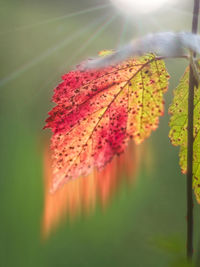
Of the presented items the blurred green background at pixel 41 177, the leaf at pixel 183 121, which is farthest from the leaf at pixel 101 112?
the blurred green background at pixel 41 177

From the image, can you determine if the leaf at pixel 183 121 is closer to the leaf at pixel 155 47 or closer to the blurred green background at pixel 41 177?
the leaf at pixel 155 47

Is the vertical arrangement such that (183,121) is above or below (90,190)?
above

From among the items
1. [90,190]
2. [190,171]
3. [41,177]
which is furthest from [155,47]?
[90,190]

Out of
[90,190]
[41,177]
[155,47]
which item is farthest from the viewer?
[90,190]

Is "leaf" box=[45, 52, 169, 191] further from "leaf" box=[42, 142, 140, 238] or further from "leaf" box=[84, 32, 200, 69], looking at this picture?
"leaf" box=[42, 142, 140, 238]

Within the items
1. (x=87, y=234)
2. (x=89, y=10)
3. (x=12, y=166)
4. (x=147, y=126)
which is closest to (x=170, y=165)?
(x=87, y=234)

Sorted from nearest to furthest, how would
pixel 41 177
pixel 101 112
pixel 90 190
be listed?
pixel 101 112 → pixel 41 177 → pixel 90 190

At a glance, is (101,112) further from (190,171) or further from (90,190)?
(90,190)
